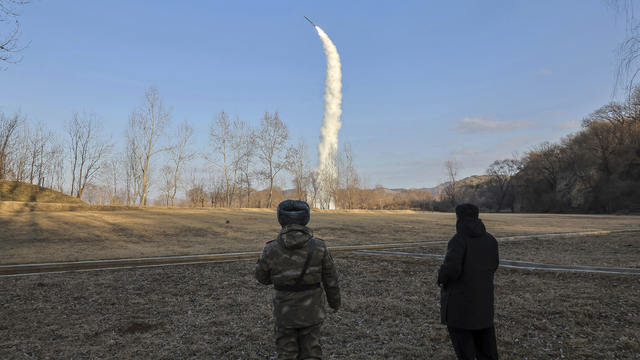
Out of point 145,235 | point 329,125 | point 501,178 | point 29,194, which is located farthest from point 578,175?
point 29,194

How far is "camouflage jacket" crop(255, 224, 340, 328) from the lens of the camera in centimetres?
289

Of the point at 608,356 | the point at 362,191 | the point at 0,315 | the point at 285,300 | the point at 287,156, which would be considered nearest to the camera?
the point at 285,300

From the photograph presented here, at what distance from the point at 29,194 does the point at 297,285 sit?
3724cm

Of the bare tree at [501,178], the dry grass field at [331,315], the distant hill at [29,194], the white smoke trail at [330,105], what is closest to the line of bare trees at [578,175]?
the bare tree at [501,178]

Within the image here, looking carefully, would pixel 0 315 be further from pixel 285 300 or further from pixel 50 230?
pixel 50 230

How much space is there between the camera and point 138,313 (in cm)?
616

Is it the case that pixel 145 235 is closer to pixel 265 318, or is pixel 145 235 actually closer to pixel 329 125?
pixel 265 318

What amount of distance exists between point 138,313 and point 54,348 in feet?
5.23

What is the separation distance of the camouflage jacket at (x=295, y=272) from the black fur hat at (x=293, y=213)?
7 cm

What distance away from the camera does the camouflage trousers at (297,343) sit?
2912mm

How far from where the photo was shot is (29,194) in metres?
29.9

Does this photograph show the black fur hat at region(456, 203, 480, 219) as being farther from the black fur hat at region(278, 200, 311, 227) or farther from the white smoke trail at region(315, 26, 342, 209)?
the white smoke trail at region(315, 26, 342, 209)

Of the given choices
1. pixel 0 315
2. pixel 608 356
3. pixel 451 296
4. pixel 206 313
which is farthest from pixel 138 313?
pixel 608 356

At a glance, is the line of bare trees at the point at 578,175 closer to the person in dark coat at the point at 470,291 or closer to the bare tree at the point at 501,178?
the bare tree at the point at 501,178
